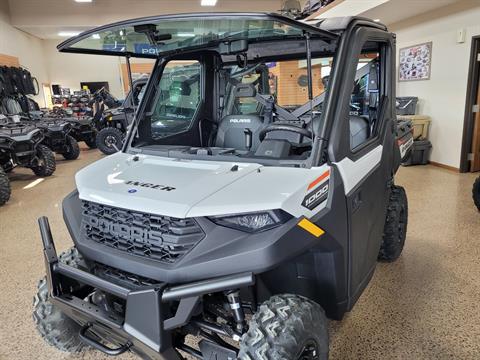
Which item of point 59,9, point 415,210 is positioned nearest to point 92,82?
point 59,9

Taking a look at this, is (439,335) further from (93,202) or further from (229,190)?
(93,202)

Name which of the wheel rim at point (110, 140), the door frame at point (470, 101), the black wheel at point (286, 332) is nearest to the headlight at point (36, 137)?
the wheel rim at point (110, 140)

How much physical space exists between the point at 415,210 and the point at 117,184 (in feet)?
12.0

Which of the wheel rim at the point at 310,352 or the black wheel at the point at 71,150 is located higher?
the wheel rim at the point at 310,352

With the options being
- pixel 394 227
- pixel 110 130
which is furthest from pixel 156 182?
pixel 110 130

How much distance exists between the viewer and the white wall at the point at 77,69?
15.1m

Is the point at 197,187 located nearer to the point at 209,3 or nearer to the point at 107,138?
the point at 107,138

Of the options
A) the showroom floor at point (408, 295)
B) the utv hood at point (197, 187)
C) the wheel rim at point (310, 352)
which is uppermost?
the utv hood at point (197, 187)

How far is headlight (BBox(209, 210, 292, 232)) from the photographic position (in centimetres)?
135

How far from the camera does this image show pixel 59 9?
11.4 m

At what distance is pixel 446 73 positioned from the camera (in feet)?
20.4

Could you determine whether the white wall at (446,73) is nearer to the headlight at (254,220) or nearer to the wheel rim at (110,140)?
the headlight at (254,220)

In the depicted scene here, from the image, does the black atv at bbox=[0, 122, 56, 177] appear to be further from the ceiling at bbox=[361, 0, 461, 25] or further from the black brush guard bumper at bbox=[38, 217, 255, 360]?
the ceiling at bbox=[361, 0, 461, 25]

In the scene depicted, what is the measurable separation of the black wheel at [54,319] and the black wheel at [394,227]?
2.11m
